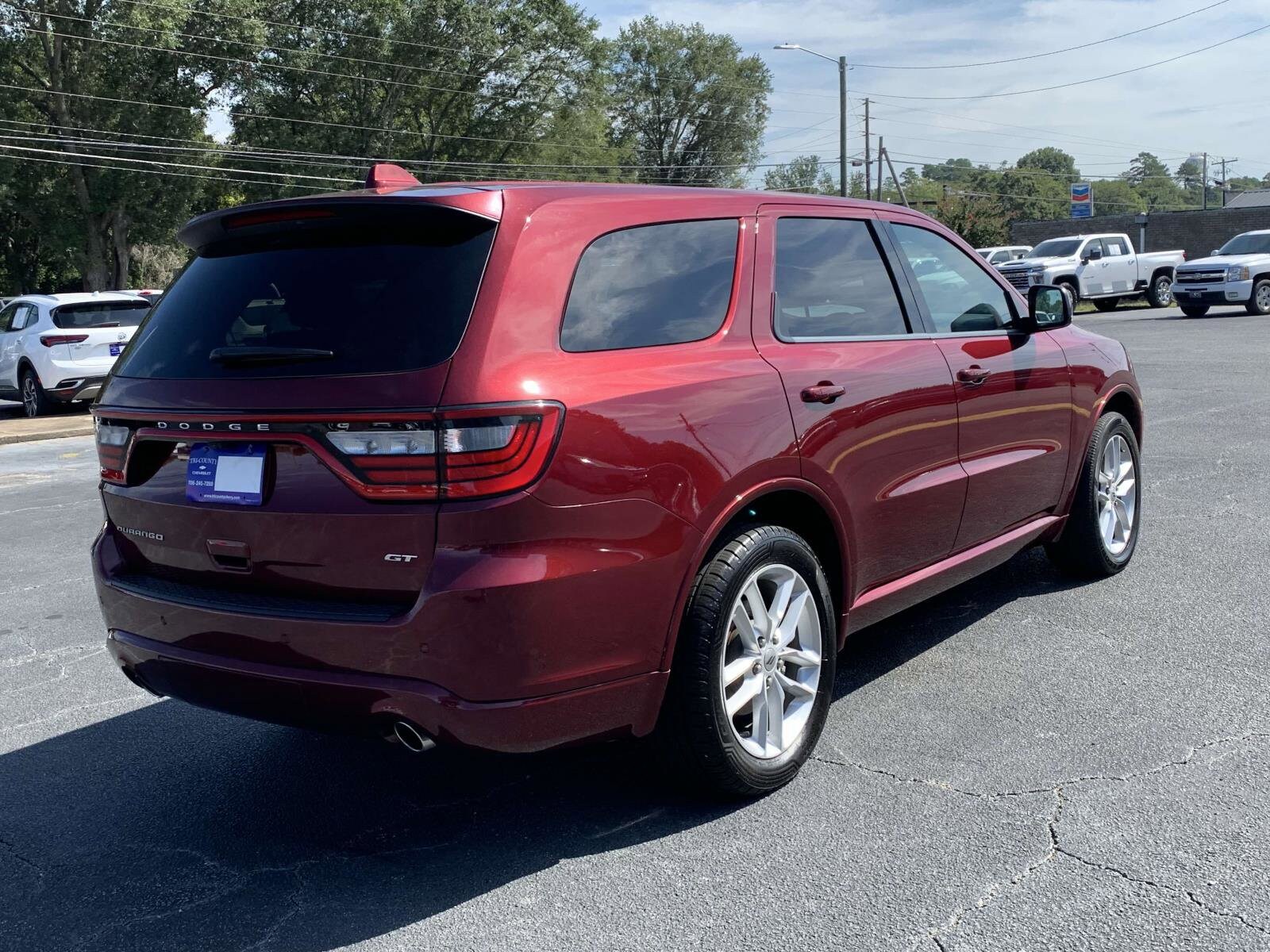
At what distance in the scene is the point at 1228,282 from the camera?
25.7m

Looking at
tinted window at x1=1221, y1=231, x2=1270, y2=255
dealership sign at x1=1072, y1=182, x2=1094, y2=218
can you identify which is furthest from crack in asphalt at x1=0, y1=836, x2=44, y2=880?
dealership sign at x1=1072, y1=182, x2=1094, y2=218

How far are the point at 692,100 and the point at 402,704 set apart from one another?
3066 inches

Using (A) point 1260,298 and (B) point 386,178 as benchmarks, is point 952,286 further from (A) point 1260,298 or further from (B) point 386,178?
(A) point 1260,298

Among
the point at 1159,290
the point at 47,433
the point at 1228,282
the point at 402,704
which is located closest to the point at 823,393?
the point at 402,704

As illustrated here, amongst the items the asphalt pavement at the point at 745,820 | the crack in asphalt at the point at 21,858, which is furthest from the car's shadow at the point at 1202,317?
the crack in asphalt at the point at 21,858

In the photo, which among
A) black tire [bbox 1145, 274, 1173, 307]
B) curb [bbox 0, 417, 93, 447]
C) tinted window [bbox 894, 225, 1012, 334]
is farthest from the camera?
black tire [bbox 1145, 274, 1173, 307]

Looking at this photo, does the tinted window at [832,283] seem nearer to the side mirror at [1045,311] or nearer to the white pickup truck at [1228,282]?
the side mirror at [1045,311]

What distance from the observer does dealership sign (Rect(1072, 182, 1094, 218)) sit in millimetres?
103156

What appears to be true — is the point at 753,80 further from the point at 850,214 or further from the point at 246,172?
the point at 850,214

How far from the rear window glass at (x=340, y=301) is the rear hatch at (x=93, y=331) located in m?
14.4

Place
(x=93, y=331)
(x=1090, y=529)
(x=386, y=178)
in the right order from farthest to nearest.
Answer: (x=93, y=331), (x=1090, y=529), (x=386, y=178)

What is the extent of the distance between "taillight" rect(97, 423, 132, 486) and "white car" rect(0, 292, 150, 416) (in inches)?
552

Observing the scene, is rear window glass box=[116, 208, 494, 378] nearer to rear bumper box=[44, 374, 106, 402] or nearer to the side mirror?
the side mirror

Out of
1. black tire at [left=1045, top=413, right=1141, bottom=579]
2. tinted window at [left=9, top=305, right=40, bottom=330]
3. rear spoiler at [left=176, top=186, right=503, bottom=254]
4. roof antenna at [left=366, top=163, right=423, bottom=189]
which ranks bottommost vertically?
black tire at [left=1045, top=413, right=1141, bottom=579]
